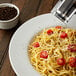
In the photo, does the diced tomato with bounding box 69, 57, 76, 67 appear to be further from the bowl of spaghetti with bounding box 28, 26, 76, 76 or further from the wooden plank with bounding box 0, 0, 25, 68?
the wooden plank with bounding box 0, 0, 25, 68

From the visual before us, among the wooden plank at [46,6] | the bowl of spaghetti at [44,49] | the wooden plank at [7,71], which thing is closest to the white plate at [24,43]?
the bowl of spaghetti at [44,49]

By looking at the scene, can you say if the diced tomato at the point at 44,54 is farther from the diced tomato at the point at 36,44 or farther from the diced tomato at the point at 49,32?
the diced tomato at the point at 49,32

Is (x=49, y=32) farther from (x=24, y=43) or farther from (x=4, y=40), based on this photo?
(x=4, y=40)

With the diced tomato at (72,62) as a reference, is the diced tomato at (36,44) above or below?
below

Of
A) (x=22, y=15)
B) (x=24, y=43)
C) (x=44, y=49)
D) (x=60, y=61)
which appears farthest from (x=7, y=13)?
(x=60, y=61)

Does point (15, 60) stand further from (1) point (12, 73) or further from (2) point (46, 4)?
(2) point (46, 4)

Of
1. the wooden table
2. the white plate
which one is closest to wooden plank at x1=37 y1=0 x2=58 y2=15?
the wooden table
